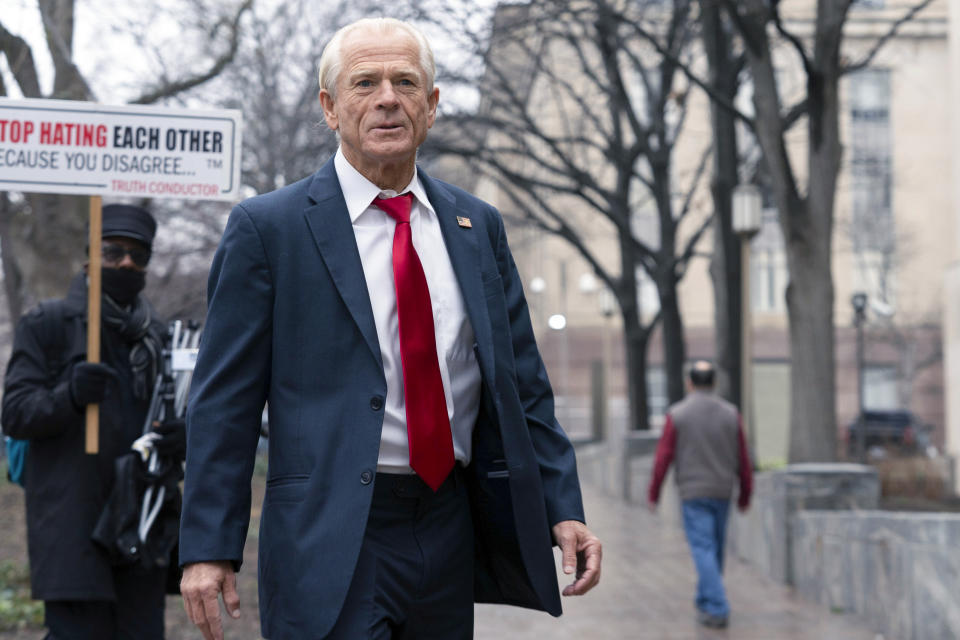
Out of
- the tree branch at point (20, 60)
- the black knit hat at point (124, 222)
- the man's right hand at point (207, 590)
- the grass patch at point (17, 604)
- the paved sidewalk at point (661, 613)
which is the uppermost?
the tree branch at point (20, 60)

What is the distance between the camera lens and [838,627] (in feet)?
30.8

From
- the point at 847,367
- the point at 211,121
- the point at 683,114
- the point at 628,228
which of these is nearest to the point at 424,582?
the point at 211,121

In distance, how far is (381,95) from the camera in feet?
10.3

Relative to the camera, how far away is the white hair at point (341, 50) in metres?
3.19

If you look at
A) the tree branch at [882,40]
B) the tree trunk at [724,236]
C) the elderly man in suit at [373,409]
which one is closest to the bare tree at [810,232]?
the tree branch at [882,40]

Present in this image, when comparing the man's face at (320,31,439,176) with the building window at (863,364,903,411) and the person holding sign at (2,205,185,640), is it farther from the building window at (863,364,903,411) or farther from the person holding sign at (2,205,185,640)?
the building window at (863,364,903,411)

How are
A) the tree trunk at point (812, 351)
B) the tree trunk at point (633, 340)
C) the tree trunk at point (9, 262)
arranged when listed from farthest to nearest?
the tree trunk at point (633, 340), the tree trunk at point (812, 351), the tree trunk at point (9, 262)

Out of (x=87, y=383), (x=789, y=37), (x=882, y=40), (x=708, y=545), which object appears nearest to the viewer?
(x=87, y=383)

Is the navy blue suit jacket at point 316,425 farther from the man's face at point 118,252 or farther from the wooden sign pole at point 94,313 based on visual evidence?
the man's face at point 118,252

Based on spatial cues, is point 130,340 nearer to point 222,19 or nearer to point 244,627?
point 244,627

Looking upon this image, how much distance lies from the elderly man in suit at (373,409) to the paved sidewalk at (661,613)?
6042 mm

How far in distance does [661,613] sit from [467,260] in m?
7.35

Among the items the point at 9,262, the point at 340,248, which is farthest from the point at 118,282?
the point at 9,262

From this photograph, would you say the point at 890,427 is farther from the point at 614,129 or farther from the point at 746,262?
the point at 746,262
